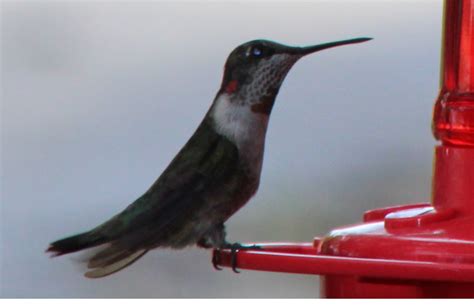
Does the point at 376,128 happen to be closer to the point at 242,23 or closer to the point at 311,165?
the point at 311,165

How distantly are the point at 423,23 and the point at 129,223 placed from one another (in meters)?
1.57

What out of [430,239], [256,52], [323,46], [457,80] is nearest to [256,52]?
[256,52]

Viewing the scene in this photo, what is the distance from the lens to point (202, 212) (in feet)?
6.27

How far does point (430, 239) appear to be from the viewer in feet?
4.57

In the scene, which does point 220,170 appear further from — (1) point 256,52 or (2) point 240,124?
(1) point 256,52

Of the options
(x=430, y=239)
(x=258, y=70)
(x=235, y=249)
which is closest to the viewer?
(x=430, y=239)

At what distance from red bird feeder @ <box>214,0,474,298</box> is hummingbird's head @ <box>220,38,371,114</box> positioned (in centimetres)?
26

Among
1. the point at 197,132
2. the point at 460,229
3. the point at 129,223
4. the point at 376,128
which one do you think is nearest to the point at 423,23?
the point at 376,128

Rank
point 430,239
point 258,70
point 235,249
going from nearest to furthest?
1. point 430,239
2. point 235,249
3. point 258,70

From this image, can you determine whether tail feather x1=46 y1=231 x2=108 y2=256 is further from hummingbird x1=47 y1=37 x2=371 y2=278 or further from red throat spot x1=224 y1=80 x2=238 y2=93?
red throat spot x1=224 y1=80 x2=238 y2=93

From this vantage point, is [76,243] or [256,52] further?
[256,52]

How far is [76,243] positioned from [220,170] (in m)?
0.30

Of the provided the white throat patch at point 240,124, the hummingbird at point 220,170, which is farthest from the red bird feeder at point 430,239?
the white throat patch at point 240,124

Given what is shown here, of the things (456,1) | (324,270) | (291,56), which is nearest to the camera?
(324,270)
